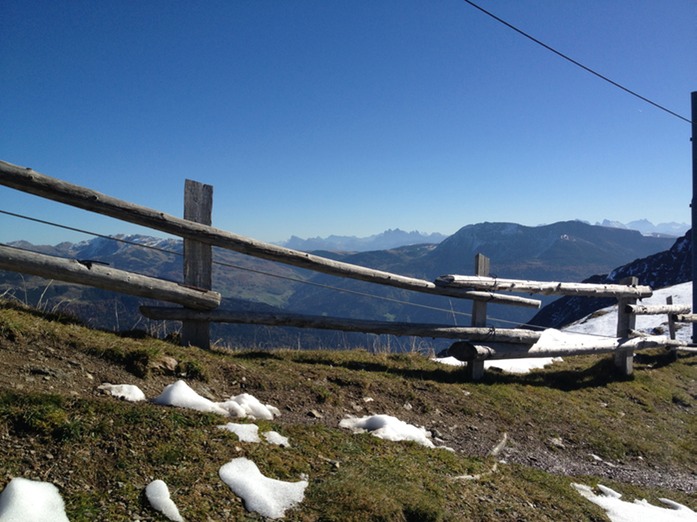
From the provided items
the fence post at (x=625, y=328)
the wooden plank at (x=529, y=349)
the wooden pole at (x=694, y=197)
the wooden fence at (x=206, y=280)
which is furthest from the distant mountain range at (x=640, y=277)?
the wooden fence at (x=206, y=280)

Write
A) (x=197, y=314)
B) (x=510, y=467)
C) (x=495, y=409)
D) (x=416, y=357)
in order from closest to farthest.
→ 1. (x=510, y=467)
2. (x=197, y=314)
3. (x=495, y=409)
4. (x=416, y=357)

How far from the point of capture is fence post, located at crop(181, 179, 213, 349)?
7.52 m

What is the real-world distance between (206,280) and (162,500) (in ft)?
15.0

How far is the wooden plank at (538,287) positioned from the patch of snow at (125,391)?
5.32 meters

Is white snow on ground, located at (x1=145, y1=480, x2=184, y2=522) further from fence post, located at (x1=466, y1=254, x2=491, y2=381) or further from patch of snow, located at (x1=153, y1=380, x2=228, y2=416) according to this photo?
fence post, located at (x1=466, y1=254, x2=491, y2=381)

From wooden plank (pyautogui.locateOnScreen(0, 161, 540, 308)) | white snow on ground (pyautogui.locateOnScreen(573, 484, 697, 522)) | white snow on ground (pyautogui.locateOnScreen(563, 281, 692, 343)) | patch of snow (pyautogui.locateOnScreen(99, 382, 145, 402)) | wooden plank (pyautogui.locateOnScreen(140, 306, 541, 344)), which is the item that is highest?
wooden plank (pyautogui.locateOnScreen(0, 161, 540, 308))

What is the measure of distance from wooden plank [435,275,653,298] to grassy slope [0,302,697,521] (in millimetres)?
1659

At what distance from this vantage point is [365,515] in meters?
3.77

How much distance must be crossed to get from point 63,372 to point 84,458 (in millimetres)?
1973

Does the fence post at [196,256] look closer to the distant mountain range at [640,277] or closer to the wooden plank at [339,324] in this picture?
the wooden plank at [339,324]

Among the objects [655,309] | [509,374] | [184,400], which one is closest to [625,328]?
[655,309]

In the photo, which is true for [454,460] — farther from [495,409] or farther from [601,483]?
[495,409]

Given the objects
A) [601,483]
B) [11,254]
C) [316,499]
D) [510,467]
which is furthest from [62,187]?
[601,483]

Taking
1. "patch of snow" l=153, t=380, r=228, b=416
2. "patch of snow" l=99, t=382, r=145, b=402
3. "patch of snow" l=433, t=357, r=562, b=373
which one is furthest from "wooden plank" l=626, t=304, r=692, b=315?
"patch of snow" l=99, t=382, r=145, b=402
